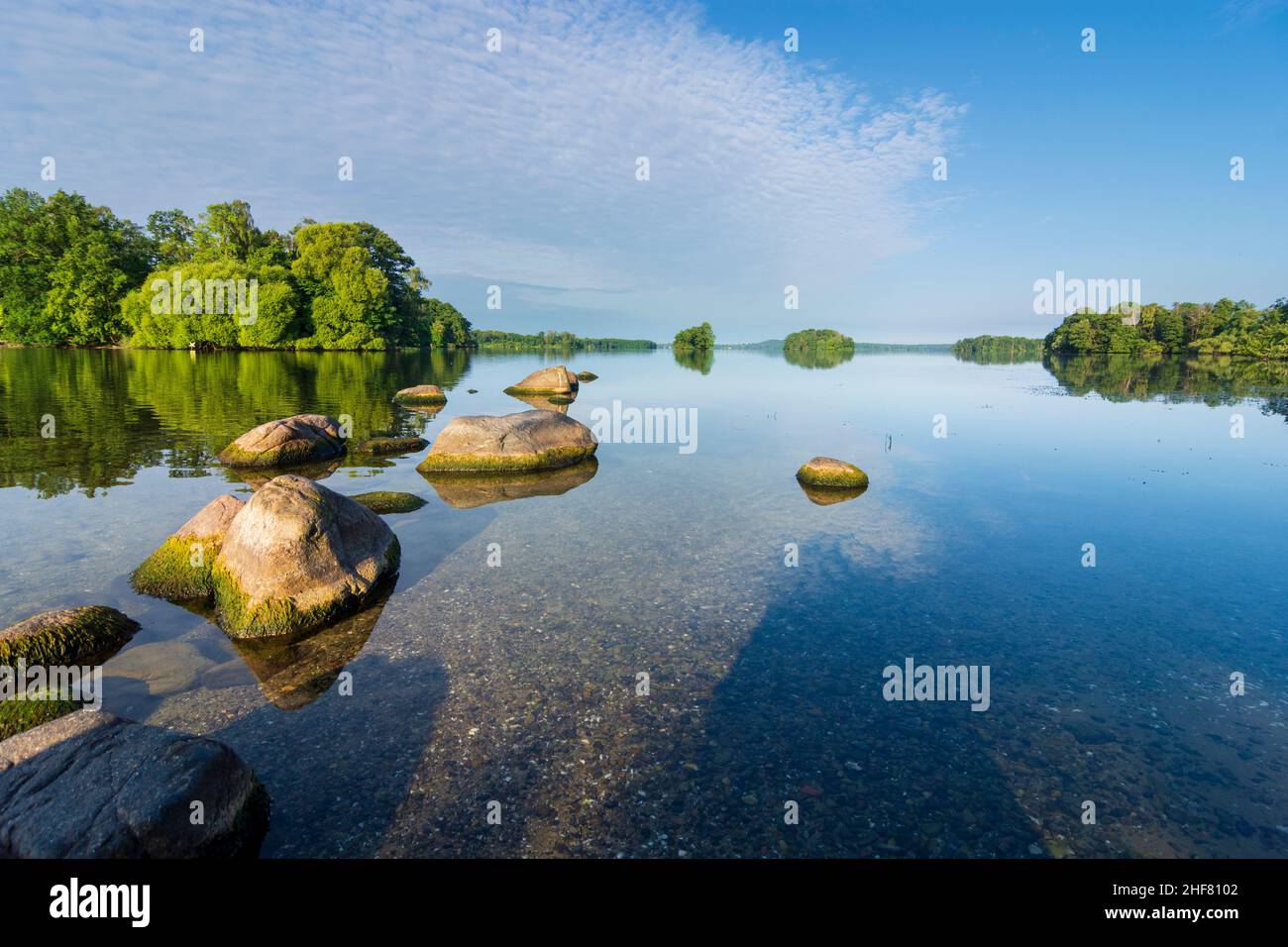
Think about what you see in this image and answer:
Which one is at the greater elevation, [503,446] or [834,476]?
[503,446]

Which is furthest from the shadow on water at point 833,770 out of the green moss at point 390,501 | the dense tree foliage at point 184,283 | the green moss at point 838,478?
the dense tree foliage at point 184,283

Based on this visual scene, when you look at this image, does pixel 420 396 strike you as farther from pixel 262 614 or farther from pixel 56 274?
pixel 56 274

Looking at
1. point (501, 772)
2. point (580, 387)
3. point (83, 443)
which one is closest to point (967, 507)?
point (501, 772)

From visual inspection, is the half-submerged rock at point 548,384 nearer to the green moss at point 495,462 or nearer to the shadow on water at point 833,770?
the green moss at point 495,462

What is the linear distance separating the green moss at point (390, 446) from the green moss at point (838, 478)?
2065 cm

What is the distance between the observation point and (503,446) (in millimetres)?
26359

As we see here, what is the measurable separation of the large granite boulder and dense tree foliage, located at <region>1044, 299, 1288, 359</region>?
188m

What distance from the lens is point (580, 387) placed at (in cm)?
7012

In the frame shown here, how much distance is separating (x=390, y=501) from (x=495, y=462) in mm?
6477

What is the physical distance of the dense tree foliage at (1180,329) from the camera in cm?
13600

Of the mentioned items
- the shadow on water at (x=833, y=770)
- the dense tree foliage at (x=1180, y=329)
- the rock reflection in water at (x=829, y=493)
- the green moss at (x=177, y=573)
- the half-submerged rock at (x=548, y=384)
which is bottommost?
the shadow on water at (x=833, y=770)

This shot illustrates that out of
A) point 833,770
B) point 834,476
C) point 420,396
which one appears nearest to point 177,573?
point 833,770
